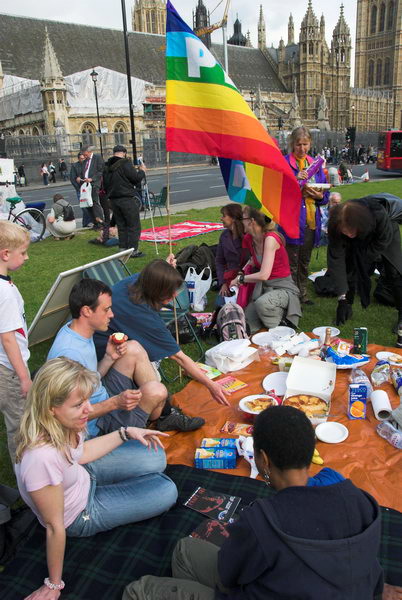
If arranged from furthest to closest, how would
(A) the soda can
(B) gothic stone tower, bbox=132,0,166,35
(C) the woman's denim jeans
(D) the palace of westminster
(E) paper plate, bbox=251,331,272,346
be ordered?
(B) gothic stone tower, bbox=132,0,166,35 → (D) the palace of westminster → (E) paper plate, bbox=251,331,272,346 → (A) the soda can → (C) the woman's denim jeans

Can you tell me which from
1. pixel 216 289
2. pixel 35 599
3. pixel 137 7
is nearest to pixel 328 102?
pixel 137 7

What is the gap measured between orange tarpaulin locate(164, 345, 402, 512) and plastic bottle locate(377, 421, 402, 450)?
32mm

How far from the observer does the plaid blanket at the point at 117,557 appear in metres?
2.15

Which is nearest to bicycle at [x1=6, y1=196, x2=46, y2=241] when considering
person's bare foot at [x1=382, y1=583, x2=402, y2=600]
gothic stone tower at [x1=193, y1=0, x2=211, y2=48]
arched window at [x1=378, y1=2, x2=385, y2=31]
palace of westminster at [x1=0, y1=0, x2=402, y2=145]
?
person's bare foot at [x1=382, y1=583, x2=402, y2=600]

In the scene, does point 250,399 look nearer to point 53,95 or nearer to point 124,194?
point 124,194

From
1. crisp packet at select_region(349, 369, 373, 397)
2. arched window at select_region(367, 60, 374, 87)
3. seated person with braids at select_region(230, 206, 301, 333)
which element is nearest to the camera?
crisp packet at select_region(349, 369, 373, 397)

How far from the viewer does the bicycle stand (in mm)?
10281

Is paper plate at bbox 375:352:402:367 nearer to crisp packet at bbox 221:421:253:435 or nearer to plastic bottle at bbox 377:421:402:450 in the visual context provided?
plastic bottle at bbox 377:421:402:450

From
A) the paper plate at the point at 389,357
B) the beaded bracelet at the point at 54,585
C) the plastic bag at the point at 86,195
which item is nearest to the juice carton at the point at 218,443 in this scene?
the beaded bracelet at the point at 54,585

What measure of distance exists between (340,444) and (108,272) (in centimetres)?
264

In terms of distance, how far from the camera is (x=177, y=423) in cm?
327

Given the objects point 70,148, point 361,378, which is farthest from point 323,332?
point 70,148

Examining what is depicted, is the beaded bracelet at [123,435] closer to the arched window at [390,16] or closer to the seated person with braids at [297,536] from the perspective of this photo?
the seated person with braids at [297,536]

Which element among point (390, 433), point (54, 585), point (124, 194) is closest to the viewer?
point (54, 585)
